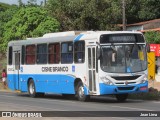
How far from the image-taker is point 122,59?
22.4 meters

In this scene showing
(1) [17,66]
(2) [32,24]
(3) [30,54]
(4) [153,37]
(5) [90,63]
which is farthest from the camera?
(2) [32,24]

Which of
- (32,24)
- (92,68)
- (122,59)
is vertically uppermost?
(32,24)

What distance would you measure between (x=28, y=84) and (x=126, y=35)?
8204 mm

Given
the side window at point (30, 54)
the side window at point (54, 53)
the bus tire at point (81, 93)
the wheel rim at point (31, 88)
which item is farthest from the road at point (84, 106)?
the wheel rim at point (31, 88)

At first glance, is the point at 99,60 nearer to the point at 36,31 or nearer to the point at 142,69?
the point at 142,69

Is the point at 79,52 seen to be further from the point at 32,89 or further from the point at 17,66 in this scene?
the point at 17,66

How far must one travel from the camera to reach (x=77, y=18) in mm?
49125

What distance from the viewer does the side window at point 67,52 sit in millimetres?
24650

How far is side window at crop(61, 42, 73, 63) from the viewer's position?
970 inches

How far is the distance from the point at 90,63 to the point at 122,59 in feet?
4.99

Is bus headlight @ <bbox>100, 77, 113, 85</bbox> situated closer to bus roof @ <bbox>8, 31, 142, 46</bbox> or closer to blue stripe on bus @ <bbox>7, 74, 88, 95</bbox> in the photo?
blue stripe on bus @ <bbox>7, 74, 88, 95</bbox>

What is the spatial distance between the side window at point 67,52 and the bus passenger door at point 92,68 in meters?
1.64

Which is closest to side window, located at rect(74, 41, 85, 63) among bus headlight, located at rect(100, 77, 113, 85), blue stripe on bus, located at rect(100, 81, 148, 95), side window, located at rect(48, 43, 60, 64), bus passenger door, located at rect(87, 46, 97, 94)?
bus passenger door, located at rect(87, 46, 97, 94)

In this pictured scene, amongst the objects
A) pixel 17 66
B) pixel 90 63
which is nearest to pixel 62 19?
pixel 17 66
